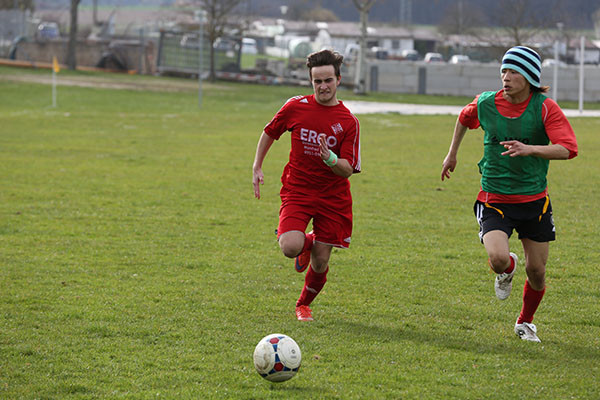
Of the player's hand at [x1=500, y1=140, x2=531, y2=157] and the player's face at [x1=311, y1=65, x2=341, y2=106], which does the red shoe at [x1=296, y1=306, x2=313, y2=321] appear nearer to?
the player's face at [x1=311, y1=65, x2=341, y2=106]

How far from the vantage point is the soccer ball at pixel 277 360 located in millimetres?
4836

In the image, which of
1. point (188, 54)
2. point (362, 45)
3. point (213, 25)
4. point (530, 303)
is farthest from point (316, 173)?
point (188, 54)

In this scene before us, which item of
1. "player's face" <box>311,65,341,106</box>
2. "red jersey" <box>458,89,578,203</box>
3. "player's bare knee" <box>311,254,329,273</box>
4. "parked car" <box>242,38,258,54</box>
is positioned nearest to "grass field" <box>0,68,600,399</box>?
"player's bare knee" <box>311,254,329,273</box>

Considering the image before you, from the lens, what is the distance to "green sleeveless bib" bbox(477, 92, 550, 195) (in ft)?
18.5

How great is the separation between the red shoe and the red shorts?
0.55 meters

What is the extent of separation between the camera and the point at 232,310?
6555mm

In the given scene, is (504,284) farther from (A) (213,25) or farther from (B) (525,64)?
(A) (213,25)

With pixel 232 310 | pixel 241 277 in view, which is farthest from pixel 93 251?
pixel 232 310

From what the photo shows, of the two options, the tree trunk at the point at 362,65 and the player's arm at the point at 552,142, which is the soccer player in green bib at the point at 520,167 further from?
the tree trunk at the point at 362,65

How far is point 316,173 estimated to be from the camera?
6293 mm

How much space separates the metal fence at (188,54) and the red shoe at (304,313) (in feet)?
141

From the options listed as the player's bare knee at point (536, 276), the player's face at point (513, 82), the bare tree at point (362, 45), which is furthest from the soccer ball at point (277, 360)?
the bare tree at point (362, 45)

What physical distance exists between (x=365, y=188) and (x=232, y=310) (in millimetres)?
7170

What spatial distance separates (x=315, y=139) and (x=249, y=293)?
1670 mm
